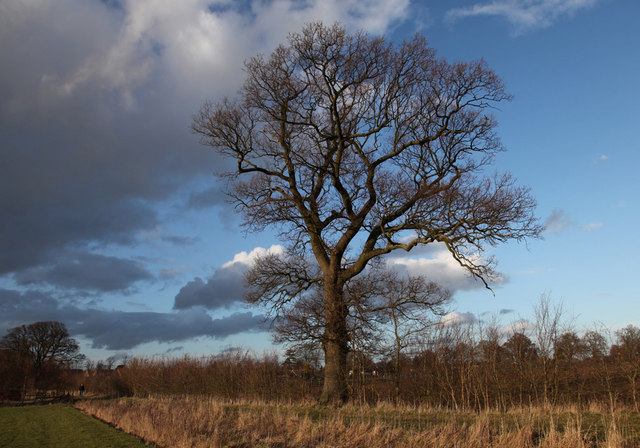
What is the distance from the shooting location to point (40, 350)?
53938mm

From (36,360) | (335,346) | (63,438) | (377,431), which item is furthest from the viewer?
(36,360)

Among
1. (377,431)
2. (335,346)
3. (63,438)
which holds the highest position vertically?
(335,346)

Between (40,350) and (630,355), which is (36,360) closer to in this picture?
(40,350)

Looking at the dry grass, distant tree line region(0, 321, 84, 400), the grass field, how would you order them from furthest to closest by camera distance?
distant tree line region(0, 321, 84, 400)
the grass field
the dry grass

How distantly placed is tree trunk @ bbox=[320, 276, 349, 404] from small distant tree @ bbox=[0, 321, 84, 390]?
4812cm

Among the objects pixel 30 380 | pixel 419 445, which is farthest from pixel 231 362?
pixel 30 380

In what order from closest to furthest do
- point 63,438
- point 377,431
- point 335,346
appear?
point 377,431, point 335,346, point 63,438

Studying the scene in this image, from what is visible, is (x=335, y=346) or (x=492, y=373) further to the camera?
(x=492, y=373)

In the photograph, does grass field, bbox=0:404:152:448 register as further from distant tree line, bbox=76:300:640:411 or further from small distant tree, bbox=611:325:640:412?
small distant tree, bbox=611:325:640:412

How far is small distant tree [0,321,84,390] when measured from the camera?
49362mm

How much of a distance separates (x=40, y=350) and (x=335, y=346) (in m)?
54.8

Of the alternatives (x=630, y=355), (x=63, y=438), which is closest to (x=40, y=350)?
(x=63, y=438)

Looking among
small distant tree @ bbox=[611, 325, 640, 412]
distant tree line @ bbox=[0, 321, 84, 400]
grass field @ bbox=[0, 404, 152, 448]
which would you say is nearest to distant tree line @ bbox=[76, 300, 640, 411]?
small distant tree @ bbox=[611, 325, 640, 412]

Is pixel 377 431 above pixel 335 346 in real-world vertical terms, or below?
below
